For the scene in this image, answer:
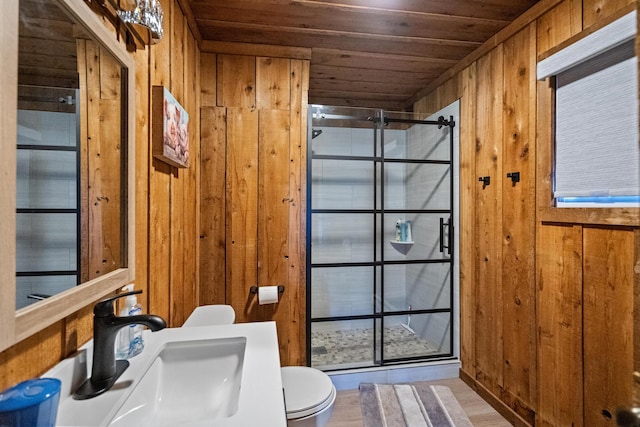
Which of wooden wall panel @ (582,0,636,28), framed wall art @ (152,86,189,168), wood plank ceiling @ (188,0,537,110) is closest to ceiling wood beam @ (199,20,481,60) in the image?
wood plank ceiling @ (188,0,537,110)

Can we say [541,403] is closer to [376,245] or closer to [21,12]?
[376,245]

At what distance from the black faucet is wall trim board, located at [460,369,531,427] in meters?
2.18

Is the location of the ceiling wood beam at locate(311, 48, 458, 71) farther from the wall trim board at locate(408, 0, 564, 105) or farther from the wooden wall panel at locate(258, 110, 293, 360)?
the wooden wall panel at locate(258, 110, 293, 360)

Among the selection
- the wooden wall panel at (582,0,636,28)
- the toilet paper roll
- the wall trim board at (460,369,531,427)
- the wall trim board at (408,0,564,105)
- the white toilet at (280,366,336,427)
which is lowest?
the wall trim board at (460,369,531,427)

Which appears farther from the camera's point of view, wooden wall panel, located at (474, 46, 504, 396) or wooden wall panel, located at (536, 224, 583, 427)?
wooden wall panel, located at (474, 46, 504, 396)

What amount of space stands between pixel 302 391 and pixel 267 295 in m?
0.76

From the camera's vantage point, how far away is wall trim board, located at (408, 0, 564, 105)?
1.71 m

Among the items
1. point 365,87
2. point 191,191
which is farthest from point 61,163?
point 365,87

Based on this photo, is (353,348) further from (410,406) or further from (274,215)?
(274,215)

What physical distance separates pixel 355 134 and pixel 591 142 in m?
1.55

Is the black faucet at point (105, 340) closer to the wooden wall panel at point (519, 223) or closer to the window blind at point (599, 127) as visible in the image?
the window blind at point (599, 127)

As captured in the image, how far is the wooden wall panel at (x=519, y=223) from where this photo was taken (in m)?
1.79

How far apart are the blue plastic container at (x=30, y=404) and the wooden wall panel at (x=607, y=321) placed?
1931 mm

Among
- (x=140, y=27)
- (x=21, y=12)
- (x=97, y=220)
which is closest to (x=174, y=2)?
(x=140, y=27)
